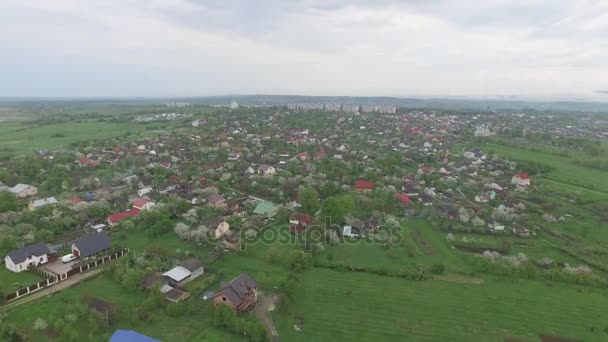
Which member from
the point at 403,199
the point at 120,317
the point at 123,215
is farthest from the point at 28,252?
the point at 403,199

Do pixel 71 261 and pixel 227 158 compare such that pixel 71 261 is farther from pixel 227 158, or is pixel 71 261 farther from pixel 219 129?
pixel 219 129

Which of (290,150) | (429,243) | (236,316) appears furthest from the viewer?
(290,150)

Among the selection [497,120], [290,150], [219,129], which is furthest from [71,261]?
[497,120]

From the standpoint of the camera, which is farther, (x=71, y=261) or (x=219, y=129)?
(x=219, y=129)

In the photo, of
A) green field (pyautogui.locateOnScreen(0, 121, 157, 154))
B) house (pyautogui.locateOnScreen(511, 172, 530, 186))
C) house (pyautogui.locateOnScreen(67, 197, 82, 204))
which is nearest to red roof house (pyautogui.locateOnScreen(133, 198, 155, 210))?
house (pyautogui.locateOnScreen(67, 197, 82, 204))

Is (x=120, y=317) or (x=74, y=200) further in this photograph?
(x=74, y=200)

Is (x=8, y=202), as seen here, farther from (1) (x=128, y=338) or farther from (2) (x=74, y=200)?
(1) (x=128, y=338)
